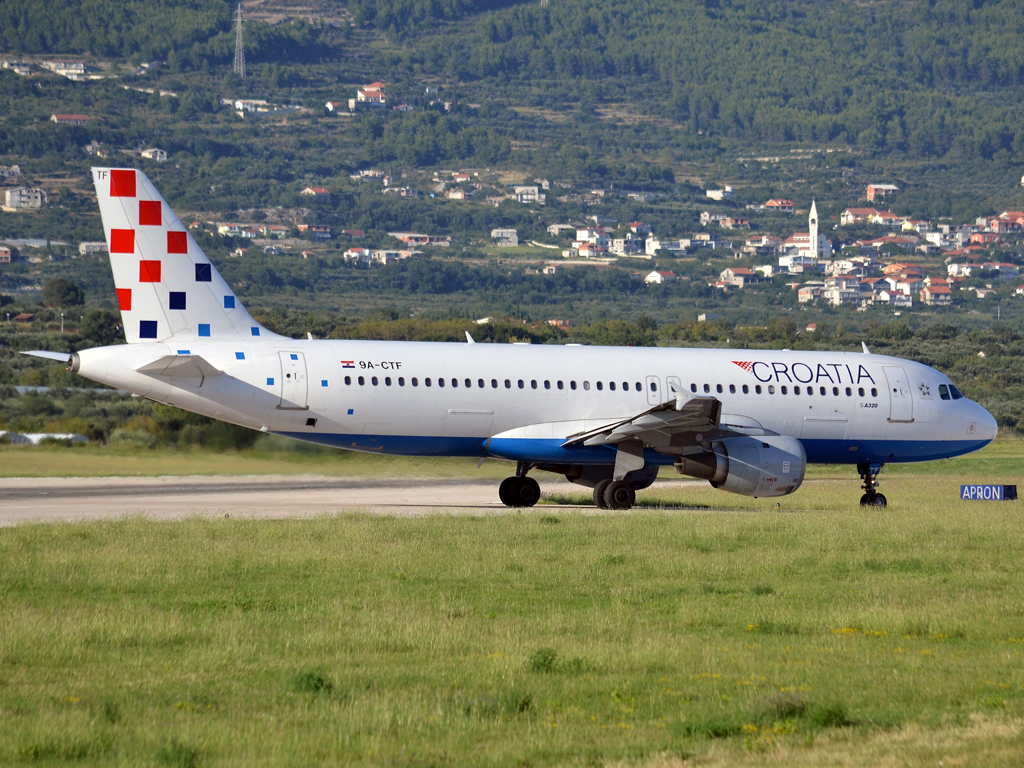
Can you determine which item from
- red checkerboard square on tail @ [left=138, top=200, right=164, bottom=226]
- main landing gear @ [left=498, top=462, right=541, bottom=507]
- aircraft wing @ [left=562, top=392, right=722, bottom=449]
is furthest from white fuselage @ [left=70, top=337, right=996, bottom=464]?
red checkerboard square on tail @ [left=138, top=200, right=164, bottom=226]

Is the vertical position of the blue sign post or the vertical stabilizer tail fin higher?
the vertical stabilizer tail fin

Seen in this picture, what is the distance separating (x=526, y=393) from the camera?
29.5 meters

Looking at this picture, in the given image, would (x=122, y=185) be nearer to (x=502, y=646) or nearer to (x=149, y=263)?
(x=149, y=263)

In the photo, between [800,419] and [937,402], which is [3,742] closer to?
[800,419]

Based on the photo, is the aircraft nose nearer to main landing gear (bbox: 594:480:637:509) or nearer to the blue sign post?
the blue sign post

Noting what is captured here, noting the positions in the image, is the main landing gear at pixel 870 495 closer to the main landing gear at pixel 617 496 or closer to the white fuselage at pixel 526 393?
the white fuselage at pixel 526 393

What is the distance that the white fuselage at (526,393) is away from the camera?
1078 inches

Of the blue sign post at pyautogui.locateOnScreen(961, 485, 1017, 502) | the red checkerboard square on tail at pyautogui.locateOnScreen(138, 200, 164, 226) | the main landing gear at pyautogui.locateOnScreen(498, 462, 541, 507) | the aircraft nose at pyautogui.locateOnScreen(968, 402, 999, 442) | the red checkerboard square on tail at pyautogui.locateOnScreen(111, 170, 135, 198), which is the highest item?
the red checkerboard square on tail at pyautogui.locateOnScreen(111, 170, 135, 198)

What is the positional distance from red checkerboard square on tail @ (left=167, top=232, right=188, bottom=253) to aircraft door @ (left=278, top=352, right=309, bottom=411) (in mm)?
3000

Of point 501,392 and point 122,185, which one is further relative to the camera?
point 501,392

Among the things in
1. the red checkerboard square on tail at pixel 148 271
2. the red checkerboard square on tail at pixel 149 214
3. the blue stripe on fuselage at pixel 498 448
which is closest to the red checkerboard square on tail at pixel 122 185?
the red checkerboard square on tail at pixel 149 214

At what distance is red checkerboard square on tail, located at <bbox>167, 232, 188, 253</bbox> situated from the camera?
27391 mm

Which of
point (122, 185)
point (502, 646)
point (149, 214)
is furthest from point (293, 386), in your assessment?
point (502, 646)

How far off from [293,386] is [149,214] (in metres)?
4.51
